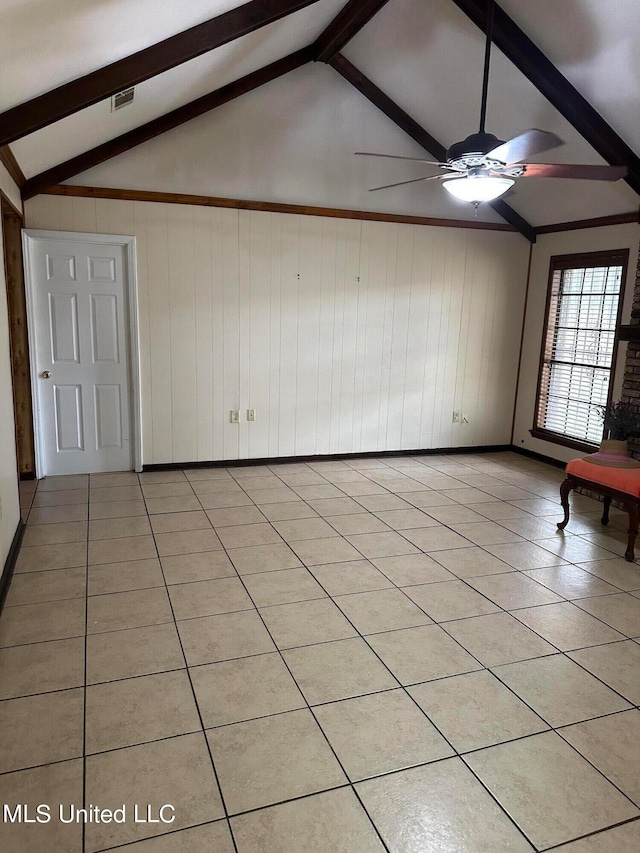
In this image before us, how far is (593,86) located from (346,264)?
8.19 ft

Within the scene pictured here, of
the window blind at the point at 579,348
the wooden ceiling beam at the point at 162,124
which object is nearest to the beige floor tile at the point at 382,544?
the window blind at the point at 579,348

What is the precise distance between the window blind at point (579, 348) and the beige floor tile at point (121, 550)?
432 centimetres

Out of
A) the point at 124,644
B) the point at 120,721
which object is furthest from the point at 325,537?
the point at 120,721

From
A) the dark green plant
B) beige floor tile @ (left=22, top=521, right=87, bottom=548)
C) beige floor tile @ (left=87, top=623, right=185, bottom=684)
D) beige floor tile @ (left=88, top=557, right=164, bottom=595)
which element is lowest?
beige floor tile @ (left=87, top=623, right=185, bottom=684)

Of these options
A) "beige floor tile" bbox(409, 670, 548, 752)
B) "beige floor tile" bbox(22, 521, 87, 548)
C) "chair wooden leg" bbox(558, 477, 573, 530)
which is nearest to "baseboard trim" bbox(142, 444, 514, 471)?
"beige floor tile" bbox(22, 521, 87, 548)

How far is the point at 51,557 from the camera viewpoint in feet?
11.9

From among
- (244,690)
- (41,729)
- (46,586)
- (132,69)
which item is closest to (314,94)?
(132,69)

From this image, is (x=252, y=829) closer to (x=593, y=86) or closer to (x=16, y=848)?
(x=16, y=848)

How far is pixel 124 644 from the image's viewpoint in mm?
2713

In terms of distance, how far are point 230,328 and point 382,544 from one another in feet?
8.63

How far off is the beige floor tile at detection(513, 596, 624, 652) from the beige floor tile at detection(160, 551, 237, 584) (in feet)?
5.47

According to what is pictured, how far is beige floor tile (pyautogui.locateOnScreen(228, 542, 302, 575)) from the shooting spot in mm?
3566

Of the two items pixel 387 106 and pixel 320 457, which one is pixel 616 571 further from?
pixel 387 106

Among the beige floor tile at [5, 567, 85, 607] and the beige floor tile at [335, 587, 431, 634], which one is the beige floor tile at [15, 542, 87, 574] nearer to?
the beige floor tile at [5, 567, 85, 607]
